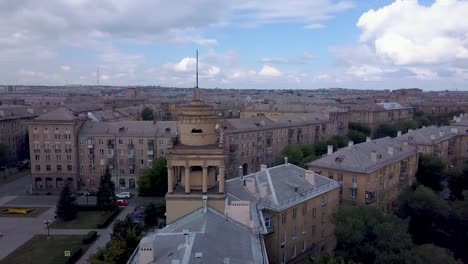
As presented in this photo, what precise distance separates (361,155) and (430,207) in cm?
1162

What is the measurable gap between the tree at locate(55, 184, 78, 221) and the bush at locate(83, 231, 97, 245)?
31.9 ft

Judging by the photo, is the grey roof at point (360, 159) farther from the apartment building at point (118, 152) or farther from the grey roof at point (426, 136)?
the apartment building at point (118, 152)

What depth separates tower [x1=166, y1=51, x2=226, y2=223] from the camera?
112 ft

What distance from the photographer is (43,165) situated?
8806 centimetres

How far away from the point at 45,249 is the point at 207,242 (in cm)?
3746

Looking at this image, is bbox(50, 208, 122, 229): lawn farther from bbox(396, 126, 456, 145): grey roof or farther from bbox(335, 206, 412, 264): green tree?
bbox(396, 126, 456, 145): grey roof

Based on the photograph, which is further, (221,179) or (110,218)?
(110,218)

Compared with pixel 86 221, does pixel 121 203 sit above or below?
above

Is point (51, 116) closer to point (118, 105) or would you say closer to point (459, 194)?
point (459, 194)

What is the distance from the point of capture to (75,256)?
169 feet

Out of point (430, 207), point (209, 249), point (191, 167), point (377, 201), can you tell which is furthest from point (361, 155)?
point (209, 249)

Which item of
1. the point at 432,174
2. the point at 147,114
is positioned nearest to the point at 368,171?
the point at 432,174

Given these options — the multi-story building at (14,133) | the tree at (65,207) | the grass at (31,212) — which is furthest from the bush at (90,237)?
the multi-story building at (14,133)

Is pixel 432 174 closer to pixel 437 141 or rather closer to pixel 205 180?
pixel 437 141
